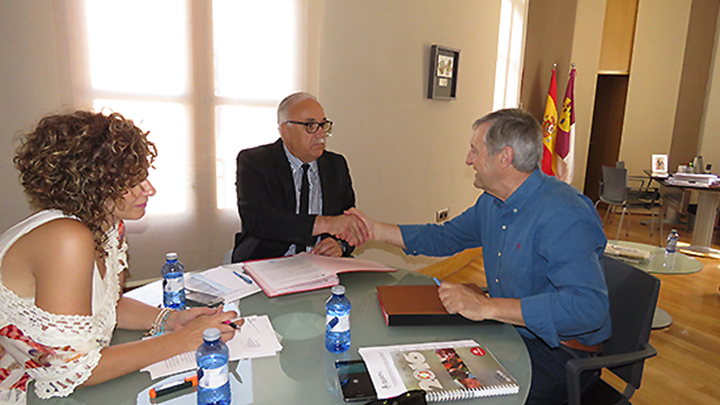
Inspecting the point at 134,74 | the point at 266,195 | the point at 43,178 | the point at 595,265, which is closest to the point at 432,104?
the point at 266,195

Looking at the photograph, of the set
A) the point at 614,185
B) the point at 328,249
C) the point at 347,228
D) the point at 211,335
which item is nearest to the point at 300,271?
the point at 328,249

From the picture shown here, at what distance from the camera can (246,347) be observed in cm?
120

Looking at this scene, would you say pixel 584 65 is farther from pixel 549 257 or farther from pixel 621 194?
pixel 549 257

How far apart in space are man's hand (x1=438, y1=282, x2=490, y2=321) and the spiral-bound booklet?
0.41 feet

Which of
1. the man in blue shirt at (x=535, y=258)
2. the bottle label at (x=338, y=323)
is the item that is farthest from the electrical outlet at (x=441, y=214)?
the bottle label at (x=338, y=323)

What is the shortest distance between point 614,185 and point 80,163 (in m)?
6.15

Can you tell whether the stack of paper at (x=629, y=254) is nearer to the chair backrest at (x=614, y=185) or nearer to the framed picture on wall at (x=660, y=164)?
the chair backrest at (x=614, y=185)

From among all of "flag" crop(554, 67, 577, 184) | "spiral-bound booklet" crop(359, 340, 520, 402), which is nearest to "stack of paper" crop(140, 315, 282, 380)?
"spiral-bound booklet" crop(359, 340, 520, 402)

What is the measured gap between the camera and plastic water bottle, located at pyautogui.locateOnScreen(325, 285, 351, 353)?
1186 millimetres

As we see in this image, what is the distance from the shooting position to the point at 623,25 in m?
7.55

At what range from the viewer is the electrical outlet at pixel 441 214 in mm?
4328

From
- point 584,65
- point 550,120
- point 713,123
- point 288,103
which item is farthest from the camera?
point 584,65

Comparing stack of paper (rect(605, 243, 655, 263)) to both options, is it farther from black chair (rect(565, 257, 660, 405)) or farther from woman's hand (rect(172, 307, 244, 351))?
woman's hand (rect(172, 307, 244, 351))

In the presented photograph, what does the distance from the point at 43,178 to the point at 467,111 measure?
4.06 metres
